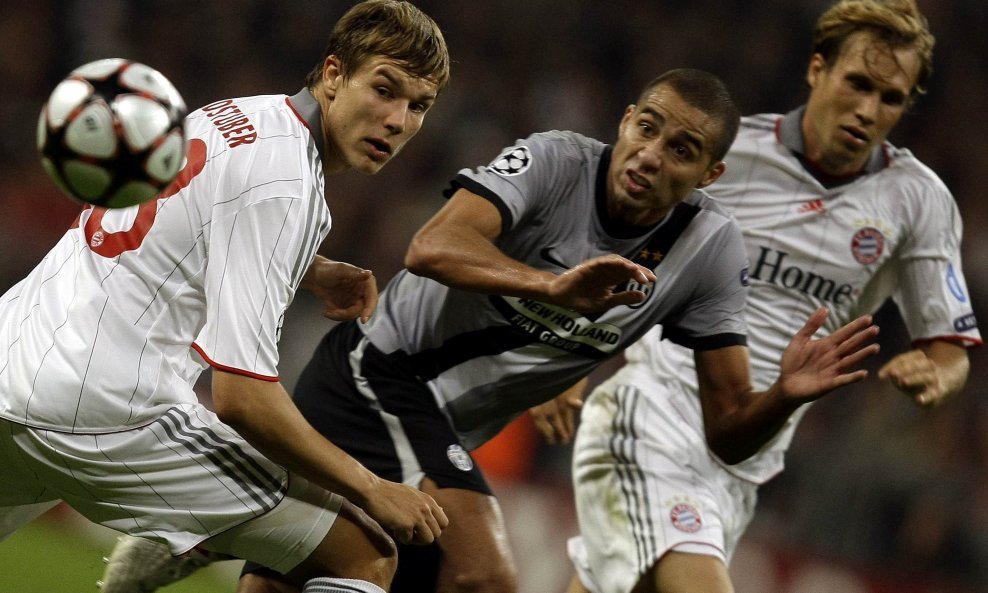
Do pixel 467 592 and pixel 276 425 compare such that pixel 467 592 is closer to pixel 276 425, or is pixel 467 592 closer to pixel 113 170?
pixel 276 425

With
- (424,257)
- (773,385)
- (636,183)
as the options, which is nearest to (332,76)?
(424,257)

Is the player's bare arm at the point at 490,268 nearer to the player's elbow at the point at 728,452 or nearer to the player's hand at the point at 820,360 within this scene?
the player's hand at the point at 820,360

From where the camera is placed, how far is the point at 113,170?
299cm

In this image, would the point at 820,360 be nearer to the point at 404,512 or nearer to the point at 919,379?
the point at 919,379

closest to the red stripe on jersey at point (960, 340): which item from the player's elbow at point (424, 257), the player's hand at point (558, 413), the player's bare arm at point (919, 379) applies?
the player's bare arm at point (919, 379)

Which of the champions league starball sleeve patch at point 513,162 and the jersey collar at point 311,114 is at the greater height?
the jersey collar at point 311,114

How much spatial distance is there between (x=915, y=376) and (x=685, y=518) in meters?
1.01

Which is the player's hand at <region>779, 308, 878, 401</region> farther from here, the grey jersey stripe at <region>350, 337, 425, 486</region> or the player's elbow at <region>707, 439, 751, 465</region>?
the grey jersey stripe at <region>350, 337, 425, 486</region>

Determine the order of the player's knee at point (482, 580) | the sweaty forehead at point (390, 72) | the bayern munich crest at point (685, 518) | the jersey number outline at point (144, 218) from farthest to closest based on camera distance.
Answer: the bayern munich crest at point (685, 518), the player's knee at point (482, 580), the sweaty forehead at point (390, 72), the jersey number outline at point (144, 218)

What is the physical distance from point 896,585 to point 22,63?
9.40 meters

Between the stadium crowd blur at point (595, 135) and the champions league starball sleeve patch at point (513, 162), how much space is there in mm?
4273

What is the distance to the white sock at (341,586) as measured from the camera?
3.40m

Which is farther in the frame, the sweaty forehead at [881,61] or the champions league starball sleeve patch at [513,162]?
the sweaty forehead at [881,61]

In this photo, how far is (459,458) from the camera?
4098mm
